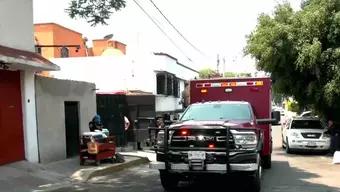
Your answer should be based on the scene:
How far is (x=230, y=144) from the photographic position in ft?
36.2

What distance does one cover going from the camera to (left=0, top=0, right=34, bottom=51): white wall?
14803mm

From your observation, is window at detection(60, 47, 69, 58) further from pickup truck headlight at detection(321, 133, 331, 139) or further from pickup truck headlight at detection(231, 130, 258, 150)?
pickup truck headlight at detection(231, 130, 258, 150)

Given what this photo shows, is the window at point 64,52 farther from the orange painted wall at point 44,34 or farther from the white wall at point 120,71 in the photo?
the white wall at point 120,71

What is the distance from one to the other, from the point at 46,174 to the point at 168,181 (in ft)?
12.3

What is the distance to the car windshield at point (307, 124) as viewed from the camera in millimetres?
24173

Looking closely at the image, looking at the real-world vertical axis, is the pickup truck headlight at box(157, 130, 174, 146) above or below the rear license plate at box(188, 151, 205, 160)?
above

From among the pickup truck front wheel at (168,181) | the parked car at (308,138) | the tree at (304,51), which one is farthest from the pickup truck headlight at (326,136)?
the pickup truck front wheel at (168,181)

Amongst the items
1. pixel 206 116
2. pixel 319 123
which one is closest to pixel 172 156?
pixel 206 116

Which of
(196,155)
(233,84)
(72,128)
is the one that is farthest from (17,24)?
(196,155)

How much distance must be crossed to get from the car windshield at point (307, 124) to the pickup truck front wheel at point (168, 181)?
42.8ft

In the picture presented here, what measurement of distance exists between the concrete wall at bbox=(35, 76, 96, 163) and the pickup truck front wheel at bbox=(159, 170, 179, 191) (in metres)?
5.06

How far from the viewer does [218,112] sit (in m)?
13.2

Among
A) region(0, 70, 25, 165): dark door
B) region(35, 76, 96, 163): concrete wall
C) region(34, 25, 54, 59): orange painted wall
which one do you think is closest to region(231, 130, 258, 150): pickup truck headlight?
region(0, 70, 25, 165): dark door

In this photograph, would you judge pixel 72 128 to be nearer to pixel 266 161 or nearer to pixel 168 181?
pixel 266 161
